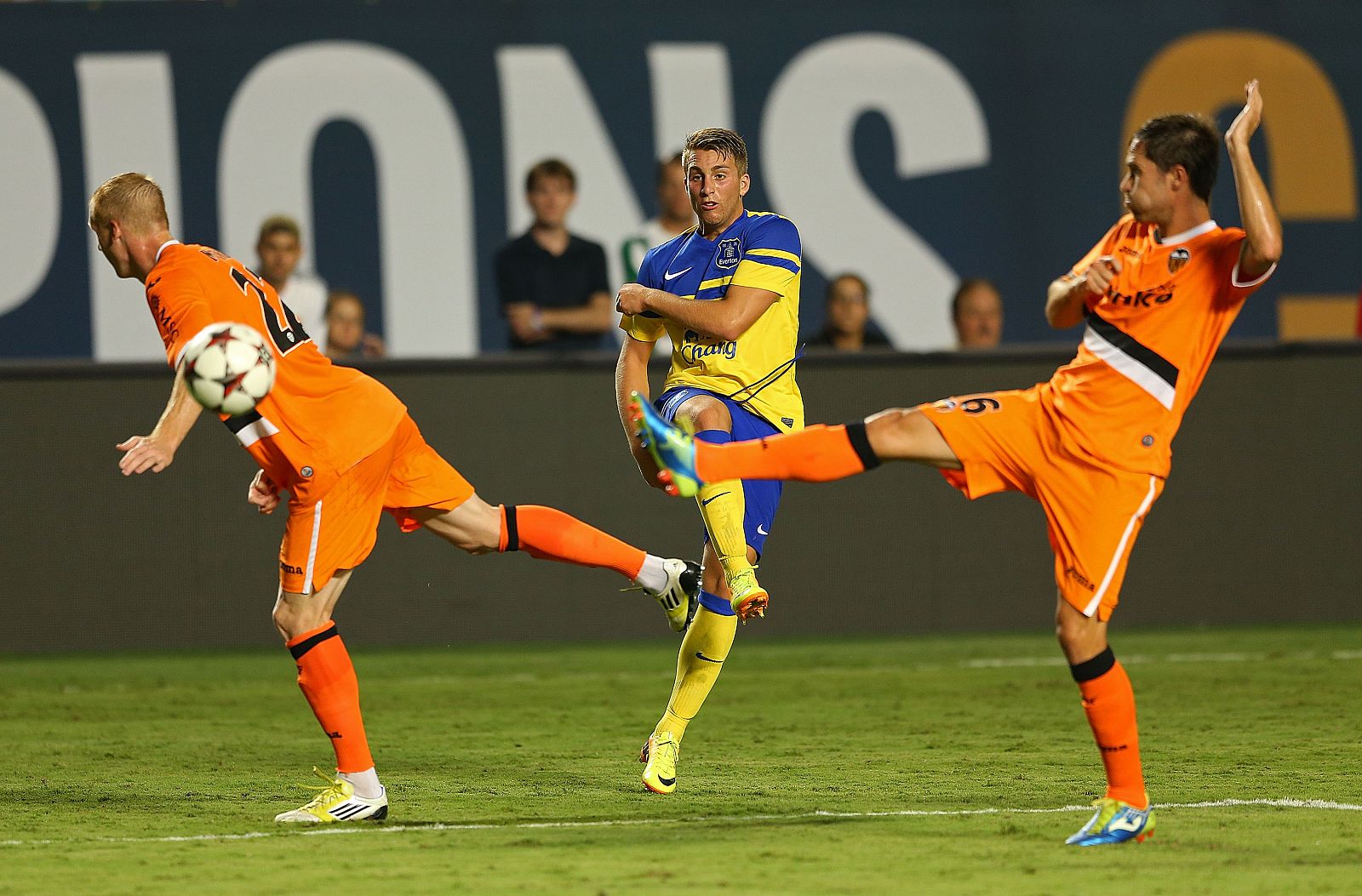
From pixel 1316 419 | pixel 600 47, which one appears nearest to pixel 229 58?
pixel 600 47

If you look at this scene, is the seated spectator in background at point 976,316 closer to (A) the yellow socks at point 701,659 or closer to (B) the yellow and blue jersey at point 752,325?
(B) the yellow and blue jersey at point 752,325

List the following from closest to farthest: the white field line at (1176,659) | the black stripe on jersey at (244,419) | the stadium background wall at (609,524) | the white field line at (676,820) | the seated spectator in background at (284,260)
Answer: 1. the white field line at (676,820)
2. the black stripe on jersey at (244,419)
3. the white field line at (1176,659)
4. the stadium background wall at (609,524)
5. the seated spectator in background at (284,260)


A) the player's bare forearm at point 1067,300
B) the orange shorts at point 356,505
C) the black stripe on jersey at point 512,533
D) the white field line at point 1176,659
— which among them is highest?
the player's bare forearm at point 1067,300

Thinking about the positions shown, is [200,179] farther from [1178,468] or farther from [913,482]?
[1178,468]

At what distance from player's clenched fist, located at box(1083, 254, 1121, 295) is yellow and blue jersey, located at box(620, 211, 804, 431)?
62.8 inches

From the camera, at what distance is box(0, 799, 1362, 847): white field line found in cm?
561

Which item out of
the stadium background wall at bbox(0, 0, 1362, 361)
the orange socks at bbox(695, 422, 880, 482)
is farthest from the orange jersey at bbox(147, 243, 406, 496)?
the stadium background wall at bbox(0, 0, 1362, 361)

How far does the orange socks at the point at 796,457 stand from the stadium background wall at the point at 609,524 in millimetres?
5588

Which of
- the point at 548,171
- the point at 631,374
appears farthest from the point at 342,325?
the point at 631,374

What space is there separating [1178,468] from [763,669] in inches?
123

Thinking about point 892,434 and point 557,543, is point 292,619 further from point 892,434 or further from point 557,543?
point 892,434

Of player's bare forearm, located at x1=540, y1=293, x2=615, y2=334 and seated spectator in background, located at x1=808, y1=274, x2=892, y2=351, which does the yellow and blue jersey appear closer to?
player's bare forearm, located at x1=540, y1=293, x2=615, y2=334

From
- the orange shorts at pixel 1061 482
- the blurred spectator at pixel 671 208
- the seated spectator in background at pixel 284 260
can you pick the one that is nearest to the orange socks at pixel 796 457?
the orange shorts at pixel 1061 482

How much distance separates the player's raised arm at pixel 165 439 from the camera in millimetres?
5430
